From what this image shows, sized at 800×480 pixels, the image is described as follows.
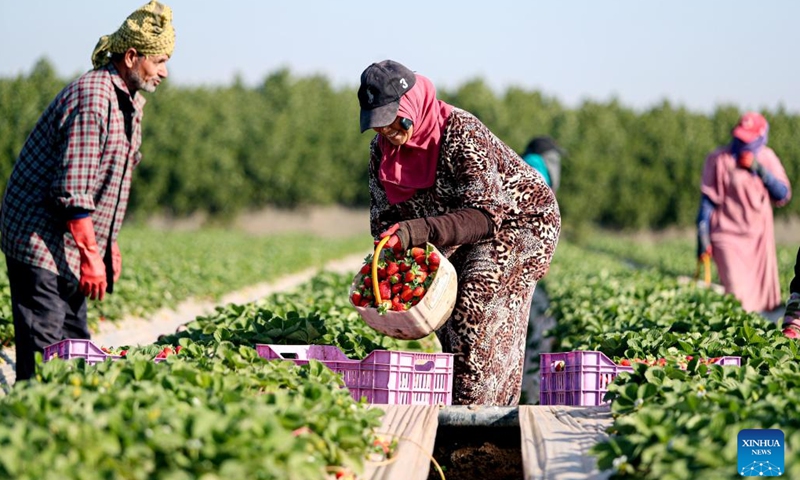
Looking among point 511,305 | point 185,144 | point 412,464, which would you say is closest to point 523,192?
point 511,305

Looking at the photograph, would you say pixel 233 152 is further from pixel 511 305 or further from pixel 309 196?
pixel 511 305

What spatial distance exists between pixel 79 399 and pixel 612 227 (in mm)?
40401

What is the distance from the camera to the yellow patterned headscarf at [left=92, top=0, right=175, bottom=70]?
17.0 ft

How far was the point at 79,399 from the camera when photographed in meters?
3.39

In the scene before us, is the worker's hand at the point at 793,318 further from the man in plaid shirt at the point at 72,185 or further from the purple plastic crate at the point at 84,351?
the man in plaid shirt at the point at 72,185

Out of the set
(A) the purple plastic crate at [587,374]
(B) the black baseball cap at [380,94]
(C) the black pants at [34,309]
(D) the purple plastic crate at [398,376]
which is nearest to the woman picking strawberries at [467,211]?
(B) the black baseball cap at [380,94]

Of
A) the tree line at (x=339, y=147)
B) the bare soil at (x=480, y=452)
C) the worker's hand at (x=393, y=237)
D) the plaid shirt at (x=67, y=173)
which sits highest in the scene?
the tree line at (x=339, y=147)

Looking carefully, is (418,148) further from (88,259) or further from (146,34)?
(88,259)

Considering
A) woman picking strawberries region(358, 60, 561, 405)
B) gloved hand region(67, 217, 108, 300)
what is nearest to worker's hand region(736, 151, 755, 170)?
woman picking strawberries region(358, 60, 561, 405)

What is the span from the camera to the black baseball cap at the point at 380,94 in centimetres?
478

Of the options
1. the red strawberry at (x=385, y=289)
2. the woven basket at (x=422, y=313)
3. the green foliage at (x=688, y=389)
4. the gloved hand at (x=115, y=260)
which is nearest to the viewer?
the green foliage at (x=688, y=389)

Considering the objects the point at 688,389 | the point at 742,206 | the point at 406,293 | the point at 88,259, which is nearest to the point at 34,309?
the point at 88,259

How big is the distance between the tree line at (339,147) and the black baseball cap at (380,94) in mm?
34862

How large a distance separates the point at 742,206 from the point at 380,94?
777cm
